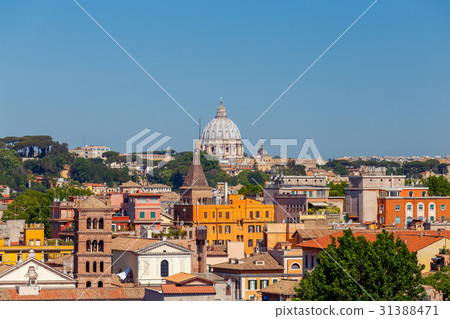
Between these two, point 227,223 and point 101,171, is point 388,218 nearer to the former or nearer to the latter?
point 227,223

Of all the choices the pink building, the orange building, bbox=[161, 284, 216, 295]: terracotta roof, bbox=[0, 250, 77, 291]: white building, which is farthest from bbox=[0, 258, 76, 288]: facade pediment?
the pink building

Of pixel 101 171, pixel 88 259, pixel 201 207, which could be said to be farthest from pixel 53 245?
pixel 101 171

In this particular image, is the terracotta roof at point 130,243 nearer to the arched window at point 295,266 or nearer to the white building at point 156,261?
the white building at point 156,261

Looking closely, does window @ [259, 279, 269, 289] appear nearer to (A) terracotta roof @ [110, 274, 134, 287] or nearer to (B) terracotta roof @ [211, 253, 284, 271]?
(B) terracotta roof @ [211, 253, 284, 271]

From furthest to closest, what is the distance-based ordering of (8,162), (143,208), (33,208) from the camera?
(8,162)
(33,208)
(143,208)

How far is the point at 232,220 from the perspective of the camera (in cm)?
5294

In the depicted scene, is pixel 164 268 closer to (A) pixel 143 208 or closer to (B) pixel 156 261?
(B) pixel 156 261

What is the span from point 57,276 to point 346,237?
8688 millimetres

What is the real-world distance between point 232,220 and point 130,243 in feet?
37.0

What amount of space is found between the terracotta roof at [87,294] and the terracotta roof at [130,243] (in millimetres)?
7619

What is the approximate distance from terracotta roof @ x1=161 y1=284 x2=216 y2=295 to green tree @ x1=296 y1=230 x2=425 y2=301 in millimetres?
2254

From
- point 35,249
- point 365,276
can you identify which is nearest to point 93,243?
point 35,249

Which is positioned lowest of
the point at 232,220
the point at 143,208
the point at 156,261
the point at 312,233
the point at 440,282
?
the point at 440,282

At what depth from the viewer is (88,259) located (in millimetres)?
37469
